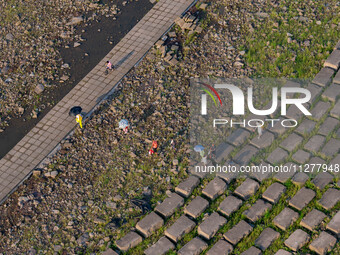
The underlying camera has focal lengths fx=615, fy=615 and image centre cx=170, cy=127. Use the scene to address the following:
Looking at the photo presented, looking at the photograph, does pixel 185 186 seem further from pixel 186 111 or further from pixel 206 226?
pixel 186 111

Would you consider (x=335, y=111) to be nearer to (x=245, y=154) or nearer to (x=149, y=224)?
(x=245, y=154)

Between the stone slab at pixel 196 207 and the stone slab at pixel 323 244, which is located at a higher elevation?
the stone slab at pixel 196 207

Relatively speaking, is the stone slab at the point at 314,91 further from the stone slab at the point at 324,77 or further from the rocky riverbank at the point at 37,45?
the rocky riverbank at the point at 37,45

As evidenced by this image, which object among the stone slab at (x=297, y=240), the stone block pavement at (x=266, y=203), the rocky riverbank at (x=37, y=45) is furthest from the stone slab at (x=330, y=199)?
the rocky riverbank at (x=37, y=45)

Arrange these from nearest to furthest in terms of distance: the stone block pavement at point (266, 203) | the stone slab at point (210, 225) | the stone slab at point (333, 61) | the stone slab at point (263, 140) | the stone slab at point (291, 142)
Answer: the stone block pavement at point (266, 203) → the stone slab at point (210, 225) → the stone slab at point (291, 142) → the stone slab at point (263, 140) → the stone slab at point (333, 61)

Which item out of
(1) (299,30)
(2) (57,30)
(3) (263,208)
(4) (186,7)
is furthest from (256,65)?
(2) (57,30)

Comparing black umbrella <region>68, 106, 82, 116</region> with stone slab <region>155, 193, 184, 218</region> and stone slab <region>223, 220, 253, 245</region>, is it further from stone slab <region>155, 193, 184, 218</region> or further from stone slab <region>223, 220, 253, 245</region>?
stone slab <region>223, 220, 253, 245</region>

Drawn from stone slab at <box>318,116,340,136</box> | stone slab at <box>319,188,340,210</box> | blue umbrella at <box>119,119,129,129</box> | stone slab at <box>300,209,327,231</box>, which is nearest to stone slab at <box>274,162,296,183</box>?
stone slab at <box>319,188,340,210</box>
